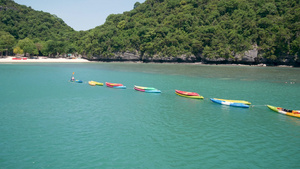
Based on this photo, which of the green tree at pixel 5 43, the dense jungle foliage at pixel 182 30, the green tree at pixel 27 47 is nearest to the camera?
the dense jungle foliage at pixel 182 30

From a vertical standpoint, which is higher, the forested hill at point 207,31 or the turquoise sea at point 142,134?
the forested hill at point 207,31

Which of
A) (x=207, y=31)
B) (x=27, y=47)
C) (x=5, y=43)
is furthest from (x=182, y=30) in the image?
(x=5, y=43)

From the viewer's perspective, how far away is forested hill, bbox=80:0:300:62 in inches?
3932

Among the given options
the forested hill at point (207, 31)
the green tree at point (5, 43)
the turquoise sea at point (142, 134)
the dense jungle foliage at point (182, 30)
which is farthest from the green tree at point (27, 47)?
the turquoise sea at point (142, 134)

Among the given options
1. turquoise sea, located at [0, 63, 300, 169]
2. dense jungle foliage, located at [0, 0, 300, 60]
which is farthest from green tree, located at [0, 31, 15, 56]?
turquoise sea, located at [0, 63, 300, 169]

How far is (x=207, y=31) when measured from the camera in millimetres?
124812

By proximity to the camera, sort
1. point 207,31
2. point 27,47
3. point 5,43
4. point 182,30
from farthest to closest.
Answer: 1. point 182,30
2. point 207,31
3. point 27,47
4. point 5,43

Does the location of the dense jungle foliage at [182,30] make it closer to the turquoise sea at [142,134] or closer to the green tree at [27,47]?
the green tree at [27,47]

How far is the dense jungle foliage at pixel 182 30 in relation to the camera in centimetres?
10431

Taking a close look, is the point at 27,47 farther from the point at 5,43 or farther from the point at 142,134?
the point at 142,134

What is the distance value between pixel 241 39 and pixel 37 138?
375 ft

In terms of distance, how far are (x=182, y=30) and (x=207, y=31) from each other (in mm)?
21378

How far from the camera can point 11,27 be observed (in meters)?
152

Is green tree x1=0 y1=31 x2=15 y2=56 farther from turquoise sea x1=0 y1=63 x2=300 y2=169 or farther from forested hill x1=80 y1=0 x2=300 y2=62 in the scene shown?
turquoise sea x1=0 y1=63 x2=300 y2=169
